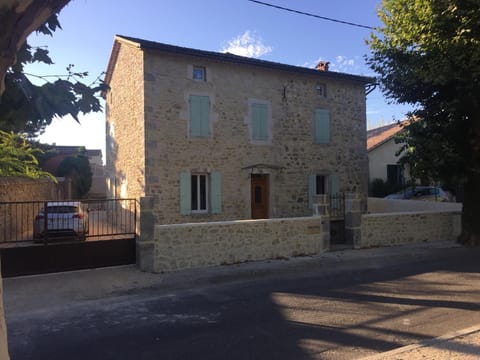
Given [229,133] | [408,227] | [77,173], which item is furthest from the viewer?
[77,173]

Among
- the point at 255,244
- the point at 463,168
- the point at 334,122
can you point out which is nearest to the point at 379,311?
the point at 255,244

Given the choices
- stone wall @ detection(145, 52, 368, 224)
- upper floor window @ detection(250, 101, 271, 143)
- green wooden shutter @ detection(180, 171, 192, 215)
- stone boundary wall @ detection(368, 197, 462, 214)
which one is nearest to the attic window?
stone wall @ detection(145, 52, 368, 224)

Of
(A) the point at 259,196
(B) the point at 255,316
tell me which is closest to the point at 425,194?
(A) the point at 259,196

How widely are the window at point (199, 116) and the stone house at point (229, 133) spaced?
0.11 ft

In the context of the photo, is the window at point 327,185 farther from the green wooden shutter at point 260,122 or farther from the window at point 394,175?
the window at point 394,175

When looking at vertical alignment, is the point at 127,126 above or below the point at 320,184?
above

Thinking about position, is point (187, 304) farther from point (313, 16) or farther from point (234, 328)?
point (313, 16)

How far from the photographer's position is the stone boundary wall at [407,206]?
14.2 metres

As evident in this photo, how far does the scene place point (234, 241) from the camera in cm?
916

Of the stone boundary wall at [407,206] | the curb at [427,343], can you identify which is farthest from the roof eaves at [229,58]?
the curb at [427,343]

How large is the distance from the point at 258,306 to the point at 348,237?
6141 millimetres

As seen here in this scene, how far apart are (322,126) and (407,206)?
5082mm

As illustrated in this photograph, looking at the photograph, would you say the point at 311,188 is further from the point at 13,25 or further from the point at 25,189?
the point at 13,25

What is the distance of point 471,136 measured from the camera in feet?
34.3
